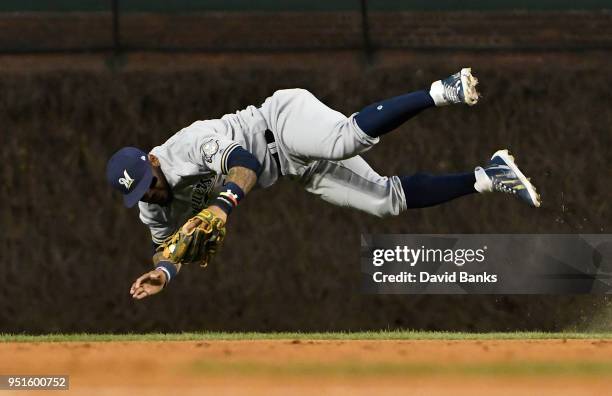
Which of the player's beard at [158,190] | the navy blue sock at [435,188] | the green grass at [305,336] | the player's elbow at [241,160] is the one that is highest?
the player's elbow at [241,160]

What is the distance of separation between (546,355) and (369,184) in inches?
145

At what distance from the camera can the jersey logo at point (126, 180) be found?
700 centimetres

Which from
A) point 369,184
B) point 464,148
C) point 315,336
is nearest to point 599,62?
point 464,148

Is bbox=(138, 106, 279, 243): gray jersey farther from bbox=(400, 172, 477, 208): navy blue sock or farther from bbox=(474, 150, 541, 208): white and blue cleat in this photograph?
bbox=(474, 150, 541, 208): white and blue cleat

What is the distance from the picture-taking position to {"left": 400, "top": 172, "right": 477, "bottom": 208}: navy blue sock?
301 inches

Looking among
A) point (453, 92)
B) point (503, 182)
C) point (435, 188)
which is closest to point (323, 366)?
point (435, 188)

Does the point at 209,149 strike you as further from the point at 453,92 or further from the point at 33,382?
the point at 33,382

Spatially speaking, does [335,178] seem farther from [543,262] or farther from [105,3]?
[105,3]

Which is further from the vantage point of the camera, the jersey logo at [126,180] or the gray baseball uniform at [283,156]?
the gray baseball uniform at [283,156]

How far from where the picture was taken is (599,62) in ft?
41.2

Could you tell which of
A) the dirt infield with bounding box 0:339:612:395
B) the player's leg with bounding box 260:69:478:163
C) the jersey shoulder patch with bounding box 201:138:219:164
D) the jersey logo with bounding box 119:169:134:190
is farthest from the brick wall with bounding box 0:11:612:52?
the jersey logo with bounding box 119:169:134:190

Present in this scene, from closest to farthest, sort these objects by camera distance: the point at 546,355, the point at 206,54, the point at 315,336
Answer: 1. the point at 546,355
2. the point at 315,336
3. the point at 206,54

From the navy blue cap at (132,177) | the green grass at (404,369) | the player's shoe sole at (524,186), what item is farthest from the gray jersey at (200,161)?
the green grass at (404,369)

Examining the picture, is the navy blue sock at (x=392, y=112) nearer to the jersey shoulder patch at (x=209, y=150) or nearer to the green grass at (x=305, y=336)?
the jersey shoulder patch at (x=209, y=150)
